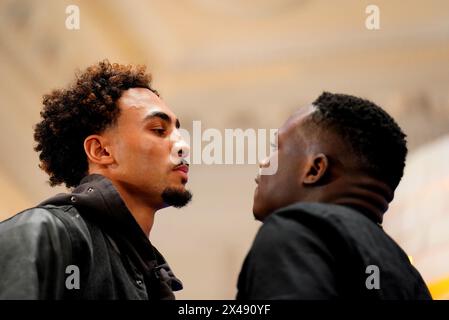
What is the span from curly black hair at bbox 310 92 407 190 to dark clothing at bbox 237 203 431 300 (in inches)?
9.9

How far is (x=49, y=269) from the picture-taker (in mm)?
2209

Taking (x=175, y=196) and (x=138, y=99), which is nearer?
(x=175, y=196)

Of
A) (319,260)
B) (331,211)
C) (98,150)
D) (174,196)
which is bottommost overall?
(319,260)

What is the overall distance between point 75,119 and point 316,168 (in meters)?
1.21

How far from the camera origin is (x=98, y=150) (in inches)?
117

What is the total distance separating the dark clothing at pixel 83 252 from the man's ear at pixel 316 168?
63 centimetres

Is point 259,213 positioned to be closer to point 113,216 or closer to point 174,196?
point 113,216

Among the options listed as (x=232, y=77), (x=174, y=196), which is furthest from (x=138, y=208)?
(x=232, y=77)

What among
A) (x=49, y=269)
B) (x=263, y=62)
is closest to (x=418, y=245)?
(x=263, y=62)

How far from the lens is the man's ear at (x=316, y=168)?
7.01ft

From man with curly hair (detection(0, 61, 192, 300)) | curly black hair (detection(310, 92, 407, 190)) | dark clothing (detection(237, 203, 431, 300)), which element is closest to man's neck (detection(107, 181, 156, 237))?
man with curly hair (detection(0, 61, 192, 300))

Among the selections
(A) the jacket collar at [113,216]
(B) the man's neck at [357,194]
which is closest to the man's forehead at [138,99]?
(A) the jacket collar at [113,216]
